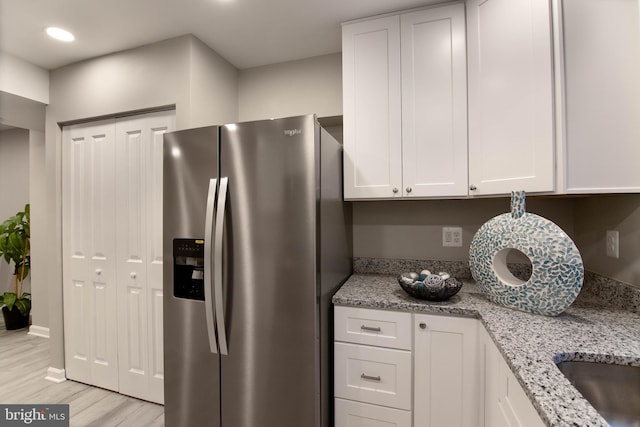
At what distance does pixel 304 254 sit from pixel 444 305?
27.2 inches

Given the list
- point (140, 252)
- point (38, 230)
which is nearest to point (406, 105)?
point (140, 252)

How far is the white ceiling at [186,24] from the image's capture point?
5.43 ft

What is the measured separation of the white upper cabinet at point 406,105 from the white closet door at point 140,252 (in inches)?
51.4

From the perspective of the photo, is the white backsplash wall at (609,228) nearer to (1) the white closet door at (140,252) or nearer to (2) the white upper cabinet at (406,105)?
(2) the white upper cabinet at (406,105)

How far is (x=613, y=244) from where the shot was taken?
4.39 ft

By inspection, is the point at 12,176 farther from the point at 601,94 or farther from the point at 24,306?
the point at 601,94

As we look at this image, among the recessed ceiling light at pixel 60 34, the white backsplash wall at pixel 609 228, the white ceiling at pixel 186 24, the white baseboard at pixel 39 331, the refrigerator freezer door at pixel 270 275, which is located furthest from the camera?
the white baseboard at pixel 39 331

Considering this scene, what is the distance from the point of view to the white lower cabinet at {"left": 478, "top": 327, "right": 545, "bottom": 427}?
79 centimetres

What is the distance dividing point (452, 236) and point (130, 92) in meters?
2.45

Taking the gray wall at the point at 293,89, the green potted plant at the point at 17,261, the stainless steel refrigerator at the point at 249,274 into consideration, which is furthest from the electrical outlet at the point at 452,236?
the green potted plant at the point at 17,261

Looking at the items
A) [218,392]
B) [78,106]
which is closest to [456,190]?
[218,392]

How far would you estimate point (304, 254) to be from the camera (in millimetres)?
1346

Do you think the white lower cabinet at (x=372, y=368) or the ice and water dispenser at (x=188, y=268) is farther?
the ice and water dispenser at (x=188, y=268)

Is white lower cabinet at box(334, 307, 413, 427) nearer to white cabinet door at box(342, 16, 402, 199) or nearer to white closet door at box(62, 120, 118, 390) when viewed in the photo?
white cabinet door at box(342, 16, 402, 199)
